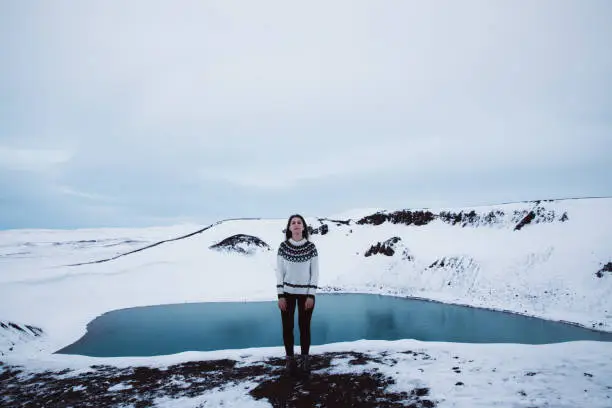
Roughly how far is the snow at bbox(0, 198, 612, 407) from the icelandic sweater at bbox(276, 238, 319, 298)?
6.77 feet

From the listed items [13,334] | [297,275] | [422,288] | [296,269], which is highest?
[296,269]

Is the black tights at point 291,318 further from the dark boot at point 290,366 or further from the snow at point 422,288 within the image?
the snow at point 422,288

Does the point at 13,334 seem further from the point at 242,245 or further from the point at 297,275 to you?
the point at 242,245

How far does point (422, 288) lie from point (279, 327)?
1950cm

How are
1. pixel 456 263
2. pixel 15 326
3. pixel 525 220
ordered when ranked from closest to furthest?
pixel 15 326 → pixel 456 263 → pixel 525 220

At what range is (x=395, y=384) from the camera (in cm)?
668

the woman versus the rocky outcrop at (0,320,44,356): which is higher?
the woman

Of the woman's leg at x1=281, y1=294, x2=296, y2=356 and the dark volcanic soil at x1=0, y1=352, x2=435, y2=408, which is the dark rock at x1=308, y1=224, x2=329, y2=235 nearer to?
the dark volcanic soil at x1=0, y1=352, x2=435, y2=408

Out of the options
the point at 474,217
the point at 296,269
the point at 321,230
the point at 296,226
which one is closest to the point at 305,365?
the point at 296,269

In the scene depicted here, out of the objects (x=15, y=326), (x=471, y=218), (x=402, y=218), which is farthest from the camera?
(x=402, y=218)

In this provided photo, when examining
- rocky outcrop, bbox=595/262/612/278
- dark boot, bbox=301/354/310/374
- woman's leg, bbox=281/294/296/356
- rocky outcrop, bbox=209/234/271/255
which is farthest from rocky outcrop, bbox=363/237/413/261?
woman's leg, bbox=281/294/296/356

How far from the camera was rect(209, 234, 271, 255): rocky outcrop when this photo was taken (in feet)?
153

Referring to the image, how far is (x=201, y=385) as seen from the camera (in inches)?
290

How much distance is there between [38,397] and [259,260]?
1536 inches
